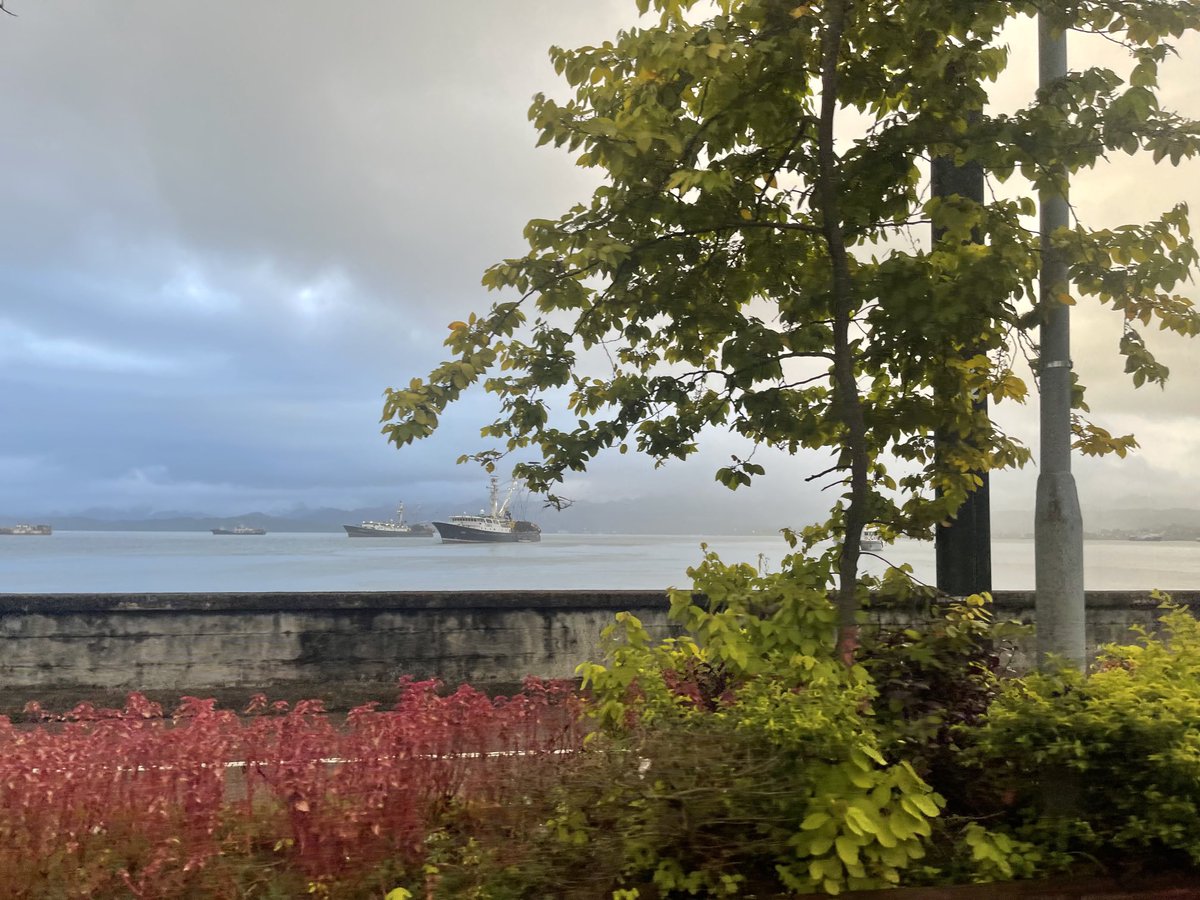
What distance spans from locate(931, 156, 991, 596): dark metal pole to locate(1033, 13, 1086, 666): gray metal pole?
1.20m

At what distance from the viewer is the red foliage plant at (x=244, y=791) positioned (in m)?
3.42

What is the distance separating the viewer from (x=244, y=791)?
14.4 feet

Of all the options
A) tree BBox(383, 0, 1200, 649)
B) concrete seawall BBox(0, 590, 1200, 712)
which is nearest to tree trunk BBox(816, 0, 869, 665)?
tree BBox(383, 0, 1200, 649)

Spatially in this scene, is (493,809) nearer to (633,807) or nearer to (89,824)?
(633,807)

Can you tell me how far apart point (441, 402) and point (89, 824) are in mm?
2539

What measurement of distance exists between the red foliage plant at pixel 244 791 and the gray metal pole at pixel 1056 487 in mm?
2674

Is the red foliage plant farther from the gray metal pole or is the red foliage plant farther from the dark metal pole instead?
the dark metal pole

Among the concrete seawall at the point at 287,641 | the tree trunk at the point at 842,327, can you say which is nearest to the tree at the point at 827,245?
the tree trunk at the point at 842,327

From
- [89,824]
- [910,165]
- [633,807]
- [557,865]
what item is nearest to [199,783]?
[89,824]

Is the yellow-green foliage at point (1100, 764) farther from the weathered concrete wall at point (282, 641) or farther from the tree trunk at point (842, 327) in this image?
the weathered concrete wall at point (282, 641)

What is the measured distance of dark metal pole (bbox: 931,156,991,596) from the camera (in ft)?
19.1

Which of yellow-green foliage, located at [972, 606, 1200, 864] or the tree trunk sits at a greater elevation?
the tree trunk

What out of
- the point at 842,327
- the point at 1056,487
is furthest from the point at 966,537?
the point at 842,327

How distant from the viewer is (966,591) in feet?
19.2
